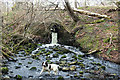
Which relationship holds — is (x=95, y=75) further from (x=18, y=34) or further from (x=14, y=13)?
(x=14, y=13)

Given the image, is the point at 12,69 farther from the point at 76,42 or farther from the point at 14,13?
the point at 14,13

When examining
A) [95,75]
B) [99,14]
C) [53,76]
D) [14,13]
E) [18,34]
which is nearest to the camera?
[53,76]

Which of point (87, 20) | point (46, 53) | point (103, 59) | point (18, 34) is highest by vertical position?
point (87, 20)

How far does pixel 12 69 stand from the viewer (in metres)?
3.89

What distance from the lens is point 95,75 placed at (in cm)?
355

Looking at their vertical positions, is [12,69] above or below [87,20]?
below

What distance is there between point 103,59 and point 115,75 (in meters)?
1.58

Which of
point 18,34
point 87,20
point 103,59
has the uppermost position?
point 87,20

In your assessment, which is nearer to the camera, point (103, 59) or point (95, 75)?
point (95, 75)

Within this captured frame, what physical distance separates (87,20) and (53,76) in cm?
604

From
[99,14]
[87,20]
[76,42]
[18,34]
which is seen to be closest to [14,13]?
[18,34]

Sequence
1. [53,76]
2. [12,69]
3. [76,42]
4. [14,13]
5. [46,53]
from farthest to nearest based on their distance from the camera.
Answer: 1. [14,13]
2. [76,42]
3. [46,53]
4. [12,69]
5. [53,76]

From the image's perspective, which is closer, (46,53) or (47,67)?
(47,67)

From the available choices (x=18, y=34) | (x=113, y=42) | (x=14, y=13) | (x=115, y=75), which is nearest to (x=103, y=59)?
(x=113, y=42)
